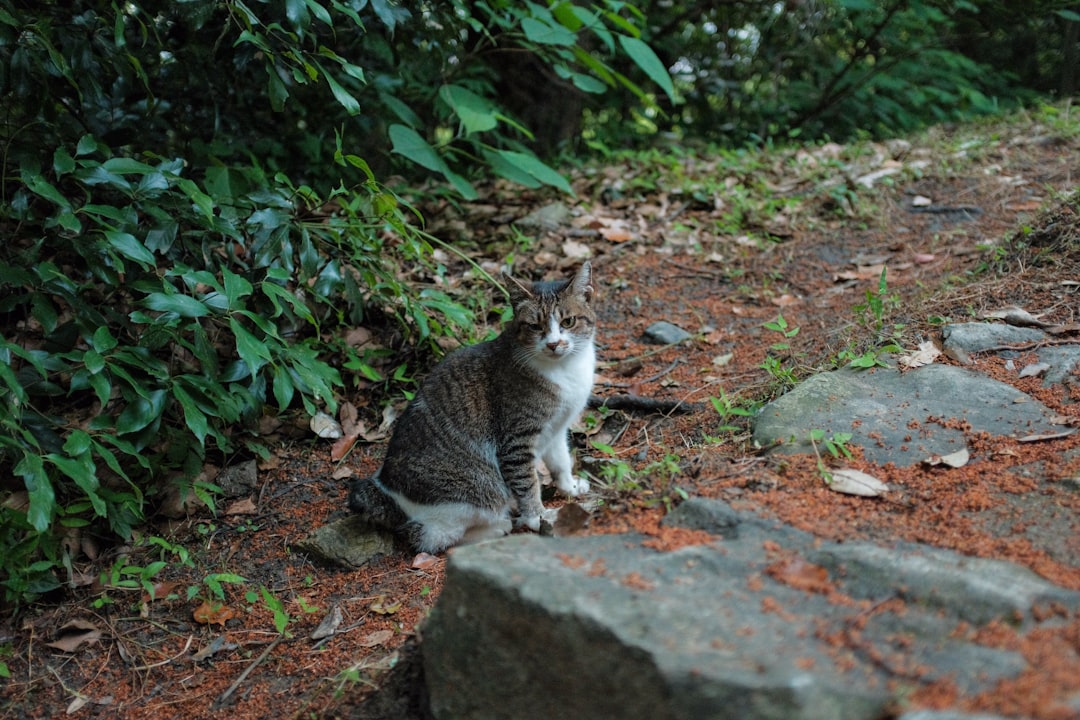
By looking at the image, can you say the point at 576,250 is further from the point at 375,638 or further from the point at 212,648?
the point at 212,648

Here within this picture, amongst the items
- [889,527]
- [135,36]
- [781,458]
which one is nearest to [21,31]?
[135,36]

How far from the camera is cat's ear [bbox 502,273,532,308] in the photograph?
383 centimetres

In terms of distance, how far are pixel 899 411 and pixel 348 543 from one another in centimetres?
240

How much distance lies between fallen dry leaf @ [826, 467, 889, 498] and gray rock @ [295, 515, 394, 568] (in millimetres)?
2019

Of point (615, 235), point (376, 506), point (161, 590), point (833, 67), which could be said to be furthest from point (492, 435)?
point (833, 67)

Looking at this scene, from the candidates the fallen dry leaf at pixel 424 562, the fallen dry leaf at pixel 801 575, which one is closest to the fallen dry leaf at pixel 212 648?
the fallen dry leaf at pixel 424 562

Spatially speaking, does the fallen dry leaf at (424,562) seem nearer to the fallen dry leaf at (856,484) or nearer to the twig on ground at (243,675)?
the twig on ground at (243,675)

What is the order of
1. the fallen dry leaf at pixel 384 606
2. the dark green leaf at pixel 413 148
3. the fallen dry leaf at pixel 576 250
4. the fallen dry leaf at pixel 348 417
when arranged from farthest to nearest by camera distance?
1. the fallen dry leaf at pixel 576 250
2. the dark green leaf at pixel 413 148
3. the fallen dry leaf at pixel 348 417
4. the fallen dry leaf at pixel 384 606

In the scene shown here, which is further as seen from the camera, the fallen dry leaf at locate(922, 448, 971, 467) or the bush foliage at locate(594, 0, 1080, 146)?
the bush foliage at locate(594, 0, 1080, 146)

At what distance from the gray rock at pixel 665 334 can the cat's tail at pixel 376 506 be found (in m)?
1.99

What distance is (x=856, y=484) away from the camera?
2.61m

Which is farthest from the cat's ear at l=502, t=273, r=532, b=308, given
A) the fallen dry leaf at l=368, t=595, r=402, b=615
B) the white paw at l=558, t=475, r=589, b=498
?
the fallen dry leaf at l=368, t=595, r=402, b=615

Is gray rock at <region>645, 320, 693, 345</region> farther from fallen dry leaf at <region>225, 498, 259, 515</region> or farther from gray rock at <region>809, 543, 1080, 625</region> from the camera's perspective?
gray rock at <region>809, 543, 1080, 625</region>

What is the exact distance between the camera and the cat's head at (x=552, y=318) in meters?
3.70
